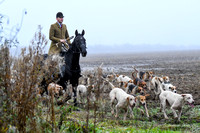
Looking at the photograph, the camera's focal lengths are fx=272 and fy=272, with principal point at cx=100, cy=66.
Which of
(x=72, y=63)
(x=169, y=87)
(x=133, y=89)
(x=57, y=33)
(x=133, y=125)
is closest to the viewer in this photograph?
(x=133, y=125)

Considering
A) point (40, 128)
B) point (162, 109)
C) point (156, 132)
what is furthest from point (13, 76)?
point (162, 109)

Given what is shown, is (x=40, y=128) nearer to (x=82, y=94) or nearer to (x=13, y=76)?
(x=13, y=76)

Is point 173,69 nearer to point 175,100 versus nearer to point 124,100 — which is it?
point 175,100

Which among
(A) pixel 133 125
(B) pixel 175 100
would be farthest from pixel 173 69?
(A) pixel 133 125

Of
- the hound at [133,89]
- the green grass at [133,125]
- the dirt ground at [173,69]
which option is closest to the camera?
the green grass at [133,125]

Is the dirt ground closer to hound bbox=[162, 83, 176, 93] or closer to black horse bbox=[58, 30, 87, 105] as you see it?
hound bbox=[162, 83, 176, 93]

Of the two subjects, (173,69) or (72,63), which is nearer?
(72,63)

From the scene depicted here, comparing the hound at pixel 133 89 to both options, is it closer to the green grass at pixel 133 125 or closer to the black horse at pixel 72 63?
the green grass at pixel 133 125

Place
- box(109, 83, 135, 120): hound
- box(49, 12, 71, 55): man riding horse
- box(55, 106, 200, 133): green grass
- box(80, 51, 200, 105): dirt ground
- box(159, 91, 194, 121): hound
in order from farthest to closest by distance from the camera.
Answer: box(80, 51, 200, 105): dirt ground < box(49, 12, 71, 55): man riding horse < box(109, 83, 135, 120): hound < box(159, 91, 194, 121): hound < box(55, 106, 200, 133): green grass

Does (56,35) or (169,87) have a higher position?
(56,35)

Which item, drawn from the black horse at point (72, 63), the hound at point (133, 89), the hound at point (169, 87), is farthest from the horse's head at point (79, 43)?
the hound at point (169, 87)

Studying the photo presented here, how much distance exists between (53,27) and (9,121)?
5.78 m

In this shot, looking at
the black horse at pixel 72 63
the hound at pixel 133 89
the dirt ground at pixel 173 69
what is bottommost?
the dirt ground at pixel 173 69

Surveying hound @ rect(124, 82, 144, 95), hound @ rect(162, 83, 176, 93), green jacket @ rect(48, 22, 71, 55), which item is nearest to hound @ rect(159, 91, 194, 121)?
hound @ rect(124, 82, 144, 95)
